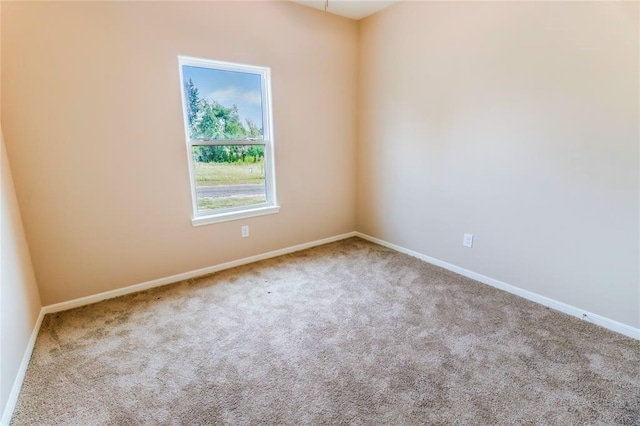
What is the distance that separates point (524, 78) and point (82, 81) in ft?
10.4

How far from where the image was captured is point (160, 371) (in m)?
1.68

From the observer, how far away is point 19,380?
1.57 metres

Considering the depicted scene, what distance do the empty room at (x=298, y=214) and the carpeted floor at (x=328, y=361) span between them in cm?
1

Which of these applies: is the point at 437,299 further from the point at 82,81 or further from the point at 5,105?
the point at 5,105

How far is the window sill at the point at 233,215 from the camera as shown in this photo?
2805 millimetres

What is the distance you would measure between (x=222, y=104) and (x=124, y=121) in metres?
0.83

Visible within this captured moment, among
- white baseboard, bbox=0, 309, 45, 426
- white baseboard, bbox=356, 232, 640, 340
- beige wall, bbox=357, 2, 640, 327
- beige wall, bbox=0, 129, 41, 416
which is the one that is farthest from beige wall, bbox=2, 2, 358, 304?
white baseboard, bbox=356, 232, 640, 340

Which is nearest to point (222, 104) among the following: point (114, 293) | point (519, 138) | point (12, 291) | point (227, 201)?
point (227, 201)

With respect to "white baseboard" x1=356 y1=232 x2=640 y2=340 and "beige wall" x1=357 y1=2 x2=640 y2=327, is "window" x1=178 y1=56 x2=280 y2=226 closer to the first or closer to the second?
"beige wall" x1=357 y1=2 x2=640 y2=327

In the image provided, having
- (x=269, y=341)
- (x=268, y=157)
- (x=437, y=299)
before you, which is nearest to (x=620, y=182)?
(x=437, y=299)

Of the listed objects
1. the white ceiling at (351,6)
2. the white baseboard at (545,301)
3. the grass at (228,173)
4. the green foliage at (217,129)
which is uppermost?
the white ceiling at (351,6)

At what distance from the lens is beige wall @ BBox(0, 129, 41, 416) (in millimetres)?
1491

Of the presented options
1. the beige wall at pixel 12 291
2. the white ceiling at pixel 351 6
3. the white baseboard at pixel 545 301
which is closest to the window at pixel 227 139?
the white ceiling at pixel 351 6

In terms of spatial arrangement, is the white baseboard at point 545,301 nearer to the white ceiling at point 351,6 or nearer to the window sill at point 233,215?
the window sill at point 233,215
